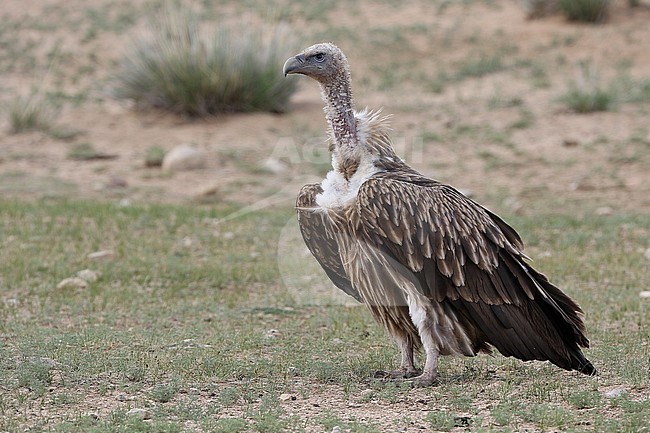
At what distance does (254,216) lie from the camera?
12406mm

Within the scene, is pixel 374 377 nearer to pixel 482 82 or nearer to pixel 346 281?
pixel 346 281

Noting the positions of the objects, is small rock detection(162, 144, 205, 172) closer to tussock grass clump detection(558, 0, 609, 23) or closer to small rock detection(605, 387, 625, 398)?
small rock detection(605, 387, 625, 398)

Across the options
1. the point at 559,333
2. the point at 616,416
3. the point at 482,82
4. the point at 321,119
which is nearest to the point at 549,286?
the point at 559,333

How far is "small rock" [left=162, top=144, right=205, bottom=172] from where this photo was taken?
14688 mm

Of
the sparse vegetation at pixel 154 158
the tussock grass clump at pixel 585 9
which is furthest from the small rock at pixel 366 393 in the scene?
the tussock grass clump at pixel 585 9

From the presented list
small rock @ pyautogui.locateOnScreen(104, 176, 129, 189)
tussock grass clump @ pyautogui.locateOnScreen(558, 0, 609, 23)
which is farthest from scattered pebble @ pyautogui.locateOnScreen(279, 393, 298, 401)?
tussock grass clump @ pyautogui.locateOnScreen(558, 0, 609, 23)

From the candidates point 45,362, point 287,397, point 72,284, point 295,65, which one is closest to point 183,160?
point 72,284

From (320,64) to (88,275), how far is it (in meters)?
3.64

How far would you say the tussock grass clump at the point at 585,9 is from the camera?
21.1m

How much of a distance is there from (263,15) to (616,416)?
1927 centimetres

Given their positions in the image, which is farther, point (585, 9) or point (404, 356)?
point (585, 9)

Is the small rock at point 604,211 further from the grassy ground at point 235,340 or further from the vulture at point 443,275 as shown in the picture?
the vulture at point 443,275

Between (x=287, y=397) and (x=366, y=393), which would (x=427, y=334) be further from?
(x=287, y=397)

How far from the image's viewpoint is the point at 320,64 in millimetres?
6914
